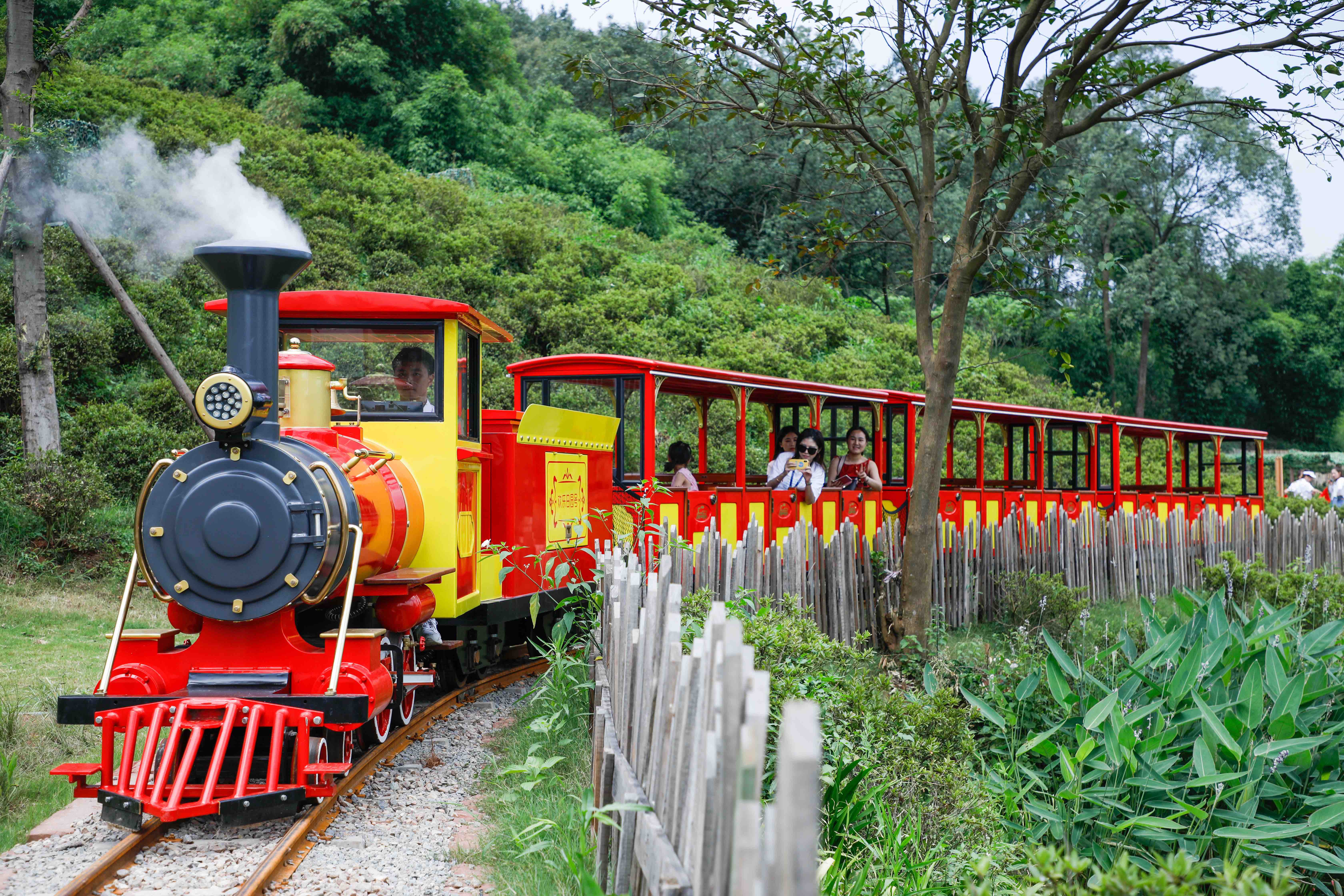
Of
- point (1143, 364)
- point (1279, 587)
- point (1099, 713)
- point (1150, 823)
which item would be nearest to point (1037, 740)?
point (1099, 713)

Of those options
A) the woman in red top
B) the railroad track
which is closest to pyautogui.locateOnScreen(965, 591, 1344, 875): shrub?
the railroad track

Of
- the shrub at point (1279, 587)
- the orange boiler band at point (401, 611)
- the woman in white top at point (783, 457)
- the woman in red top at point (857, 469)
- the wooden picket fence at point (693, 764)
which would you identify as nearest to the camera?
the wooden picket fence at point (693, 764)

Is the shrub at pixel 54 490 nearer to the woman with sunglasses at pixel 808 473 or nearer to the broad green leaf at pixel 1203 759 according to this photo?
the woman with sunglasses at pixel 808 473

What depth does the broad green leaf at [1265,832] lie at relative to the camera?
3949 mm

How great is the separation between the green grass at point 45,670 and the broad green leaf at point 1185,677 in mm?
5169

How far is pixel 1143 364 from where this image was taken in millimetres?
36719

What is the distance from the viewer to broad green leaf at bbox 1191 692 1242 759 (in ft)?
13.9

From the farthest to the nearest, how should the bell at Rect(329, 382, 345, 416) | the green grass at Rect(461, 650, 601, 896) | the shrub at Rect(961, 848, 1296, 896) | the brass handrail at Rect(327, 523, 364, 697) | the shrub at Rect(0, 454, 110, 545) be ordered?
the shrub at Rect(0, 454, 110, 545) < the bell at Rect(329, 382, 345, 416) < the brass handrail at Rect(327, 523, 364, 697) < the green grass at Rect(461, 650, 601, 896) < the shrub at Rect(961, 848, 1296, 896)

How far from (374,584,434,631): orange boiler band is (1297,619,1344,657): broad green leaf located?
480 centimetres

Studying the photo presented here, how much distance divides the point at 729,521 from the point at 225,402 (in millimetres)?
5986

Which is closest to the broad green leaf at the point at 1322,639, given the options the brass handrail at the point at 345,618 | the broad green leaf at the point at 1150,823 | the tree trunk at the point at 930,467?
the broad green leaf at the point at 1150,823

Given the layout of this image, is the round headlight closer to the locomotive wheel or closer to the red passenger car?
the locomotive wheel

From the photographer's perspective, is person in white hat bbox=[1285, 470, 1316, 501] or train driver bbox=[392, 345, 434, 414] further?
person in white hat bbox=[1285, 470, 1316, 501]

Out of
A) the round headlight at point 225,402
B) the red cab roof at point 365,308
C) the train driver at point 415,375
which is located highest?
the red cab roof at point 365,308
